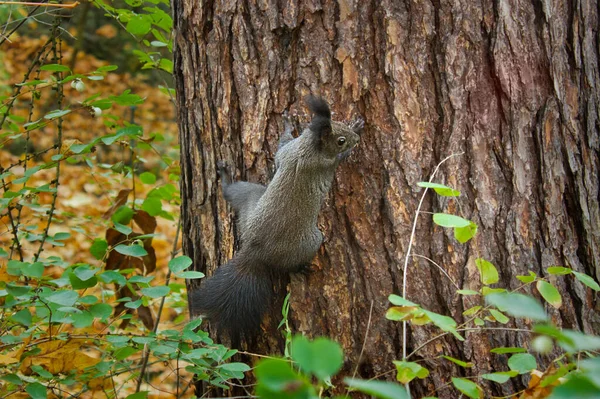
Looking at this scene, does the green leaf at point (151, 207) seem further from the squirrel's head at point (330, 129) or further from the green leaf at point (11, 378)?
the green leaf at point (11, 378)

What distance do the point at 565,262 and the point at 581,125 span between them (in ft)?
1.51

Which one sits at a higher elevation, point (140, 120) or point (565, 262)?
point (140, 120)

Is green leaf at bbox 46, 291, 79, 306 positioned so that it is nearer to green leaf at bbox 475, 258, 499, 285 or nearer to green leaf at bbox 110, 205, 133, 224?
green leaf at bbox 110, 205, 133, 224

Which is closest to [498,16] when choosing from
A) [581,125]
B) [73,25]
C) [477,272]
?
[581,125]

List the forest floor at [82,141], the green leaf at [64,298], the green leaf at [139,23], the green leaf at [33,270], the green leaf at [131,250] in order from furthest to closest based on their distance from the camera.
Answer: the forest floor at [82,141]
the green leaf at [139,23]
the green leaf at [131,250]
the green leaf at [33,270]
the green leaf at [64,298]

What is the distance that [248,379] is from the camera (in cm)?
212

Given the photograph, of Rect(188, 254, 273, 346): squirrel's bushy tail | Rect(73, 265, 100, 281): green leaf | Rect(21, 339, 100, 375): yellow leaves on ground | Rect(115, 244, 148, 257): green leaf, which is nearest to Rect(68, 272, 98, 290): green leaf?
Rect(73, 265, 100, 281): green leaf

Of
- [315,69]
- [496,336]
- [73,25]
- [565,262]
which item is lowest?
[496,336]

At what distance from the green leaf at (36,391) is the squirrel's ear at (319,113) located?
45.4 inches

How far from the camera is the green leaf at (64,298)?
1.62 m

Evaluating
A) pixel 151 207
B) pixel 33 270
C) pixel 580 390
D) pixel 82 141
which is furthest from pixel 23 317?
pixel 82 141

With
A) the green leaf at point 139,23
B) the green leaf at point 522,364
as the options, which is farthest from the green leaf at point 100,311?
the green leaf at point 139,23

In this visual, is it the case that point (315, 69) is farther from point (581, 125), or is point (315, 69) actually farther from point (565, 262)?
point (565, 262)

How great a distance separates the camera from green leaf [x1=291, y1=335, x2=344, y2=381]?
62cm
